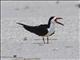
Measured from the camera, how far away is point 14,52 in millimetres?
9320

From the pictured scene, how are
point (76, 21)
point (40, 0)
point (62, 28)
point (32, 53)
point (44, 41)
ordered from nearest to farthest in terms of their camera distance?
point (32, 53) < point (44, 41) < point (62, 28) < point (76, 21) < point (40, 0)

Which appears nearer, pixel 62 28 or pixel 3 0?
pixel 62 28

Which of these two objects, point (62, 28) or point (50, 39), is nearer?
point (50, 39)

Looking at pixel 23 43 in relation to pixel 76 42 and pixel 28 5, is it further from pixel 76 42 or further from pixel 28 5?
pixel 28 5

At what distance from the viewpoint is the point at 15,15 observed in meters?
15.2

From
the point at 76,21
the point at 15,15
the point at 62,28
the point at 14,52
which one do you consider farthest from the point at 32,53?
the point at 15,15

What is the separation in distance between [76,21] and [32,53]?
473 centimetres

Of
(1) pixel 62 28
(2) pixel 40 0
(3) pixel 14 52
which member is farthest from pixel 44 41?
(2) pixel 40 0

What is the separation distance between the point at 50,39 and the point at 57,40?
0.15m

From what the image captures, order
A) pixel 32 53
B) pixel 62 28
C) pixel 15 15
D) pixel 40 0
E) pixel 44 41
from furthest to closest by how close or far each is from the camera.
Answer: pixel 40 0
pixel 15 15
pixel 62 28
pixel 44 41
pixel 32 53

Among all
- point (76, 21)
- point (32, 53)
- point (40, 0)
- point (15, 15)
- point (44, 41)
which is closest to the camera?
point (32, 53)

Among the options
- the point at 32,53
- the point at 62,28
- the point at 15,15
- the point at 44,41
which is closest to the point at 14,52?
the point at 32,53

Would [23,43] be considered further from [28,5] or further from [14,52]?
[28,5]

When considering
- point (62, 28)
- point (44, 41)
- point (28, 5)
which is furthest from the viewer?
point (28, 5)
